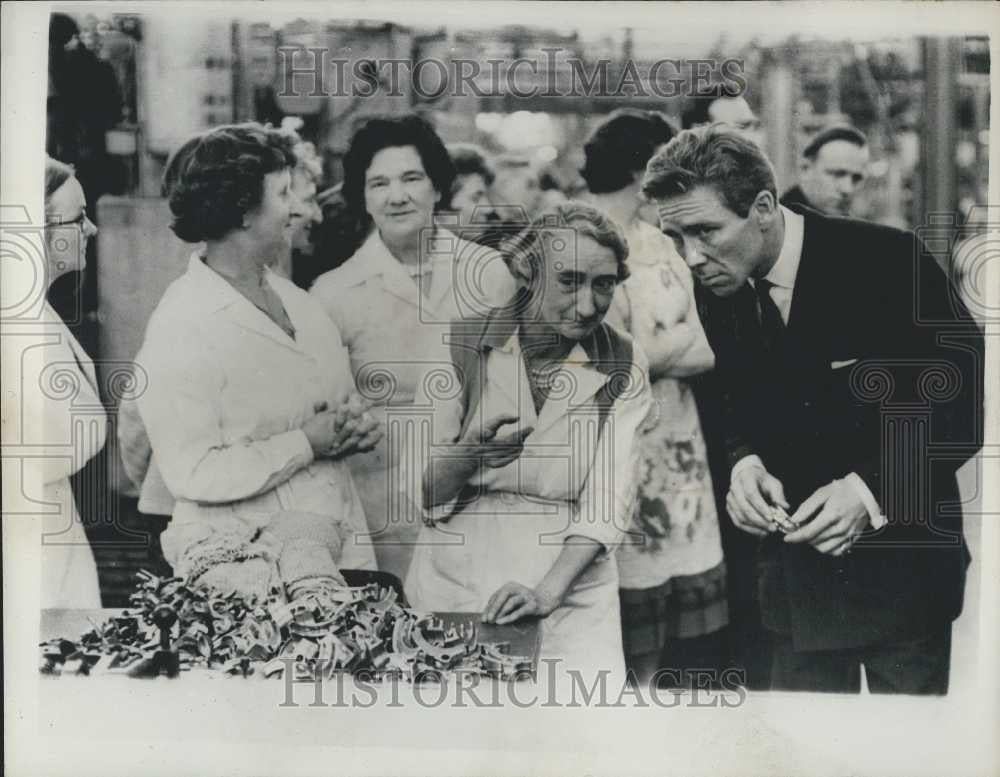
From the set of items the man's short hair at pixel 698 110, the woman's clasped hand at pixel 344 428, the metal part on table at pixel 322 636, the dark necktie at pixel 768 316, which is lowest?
the metal part on table at pixel 322 636

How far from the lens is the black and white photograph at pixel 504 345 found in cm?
454

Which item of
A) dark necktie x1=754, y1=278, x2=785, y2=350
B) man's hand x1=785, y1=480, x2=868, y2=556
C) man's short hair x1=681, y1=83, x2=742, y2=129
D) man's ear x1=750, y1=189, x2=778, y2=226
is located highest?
man's short hair x1=681, y1=83, x2=742, y2=129

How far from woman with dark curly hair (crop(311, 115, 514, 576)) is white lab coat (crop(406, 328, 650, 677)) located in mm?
196

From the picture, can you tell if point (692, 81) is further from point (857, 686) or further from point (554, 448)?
point (857, 686)

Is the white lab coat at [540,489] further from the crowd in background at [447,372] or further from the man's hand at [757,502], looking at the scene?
the man's hand at [757,502]

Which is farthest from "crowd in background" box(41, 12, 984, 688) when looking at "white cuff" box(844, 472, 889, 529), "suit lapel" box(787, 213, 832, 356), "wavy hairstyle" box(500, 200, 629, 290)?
"white cuff" box(844, 472, 889, 529)

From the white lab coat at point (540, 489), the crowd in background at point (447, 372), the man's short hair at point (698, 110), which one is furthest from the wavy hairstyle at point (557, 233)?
the man's short hair at point (698, 110)

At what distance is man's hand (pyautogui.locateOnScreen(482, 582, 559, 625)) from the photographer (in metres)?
4.56

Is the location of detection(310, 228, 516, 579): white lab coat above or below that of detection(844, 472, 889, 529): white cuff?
above

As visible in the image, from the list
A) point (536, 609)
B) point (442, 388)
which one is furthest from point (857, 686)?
point (442, 388)

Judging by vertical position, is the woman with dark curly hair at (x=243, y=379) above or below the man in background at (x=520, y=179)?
below

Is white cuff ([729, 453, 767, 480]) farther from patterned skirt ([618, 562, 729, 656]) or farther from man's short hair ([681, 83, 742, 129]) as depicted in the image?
man's short hair ([681, 83, 742, 129])

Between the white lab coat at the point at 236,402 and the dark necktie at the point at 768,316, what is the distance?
151cm

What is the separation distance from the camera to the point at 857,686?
463 cm
